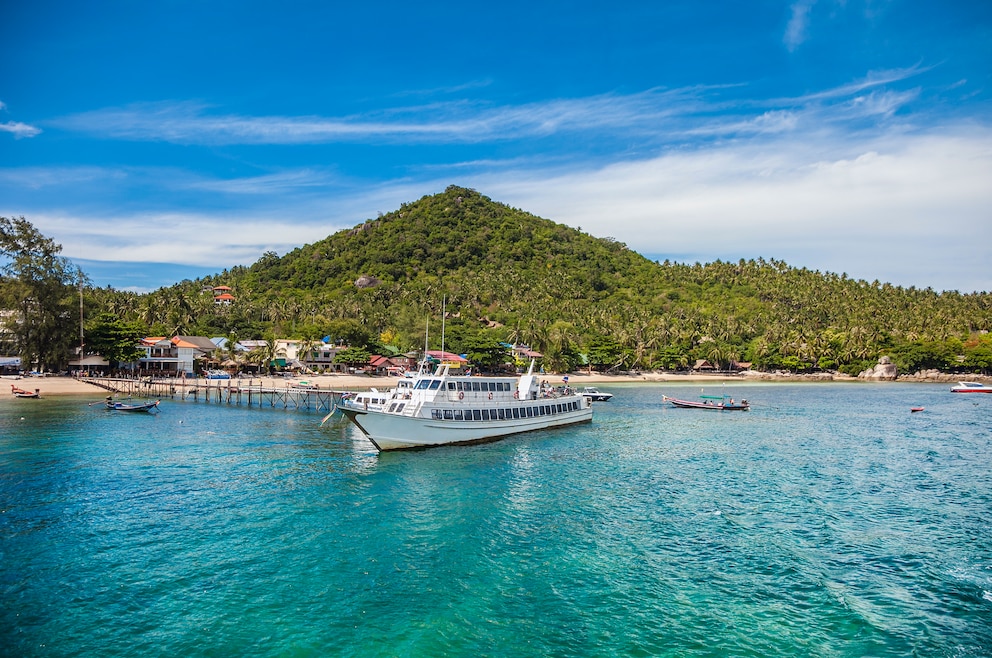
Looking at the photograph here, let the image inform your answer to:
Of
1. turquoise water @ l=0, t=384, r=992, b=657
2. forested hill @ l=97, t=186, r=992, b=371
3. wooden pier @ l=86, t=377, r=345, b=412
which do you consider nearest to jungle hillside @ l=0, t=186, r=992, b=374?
forested hill @ l=97, t=186, r=992, b=371

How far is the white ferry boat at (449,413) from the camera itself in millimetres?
42531

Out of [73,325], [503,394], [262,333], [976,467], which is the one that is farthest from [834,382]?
[73,325]

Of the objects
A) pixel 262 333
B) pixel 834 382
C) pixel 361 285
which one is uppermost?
pixel 361 285

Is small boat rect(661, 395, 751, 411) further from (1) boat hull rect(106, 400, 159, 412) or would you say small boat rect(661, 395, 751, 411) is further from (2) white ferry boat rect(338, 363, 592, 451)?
(1) boat hull rect(106, 400, 159, 412)

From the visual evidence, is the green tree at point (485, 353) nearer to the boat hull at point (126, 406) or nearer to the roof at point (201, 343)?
the roof at point (201, 343)

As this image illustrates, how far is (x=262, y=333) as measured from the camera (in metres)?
140

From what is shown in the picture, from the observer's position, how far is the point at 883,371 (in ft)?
497

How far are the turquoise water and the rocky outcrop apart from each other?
119974mm

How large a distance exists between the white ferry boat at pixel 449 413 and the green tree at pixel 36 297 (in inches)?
2902

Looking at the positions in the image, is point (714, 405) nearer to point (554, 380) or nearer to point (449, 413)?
point (449, 413)

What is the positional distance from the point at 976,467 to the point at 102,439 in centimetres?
6438

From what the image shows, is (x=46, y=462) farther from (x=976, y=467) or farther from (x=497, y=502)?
(x=976, y=467)

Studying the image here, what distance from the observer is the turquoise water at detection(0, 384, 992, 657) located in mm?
17812

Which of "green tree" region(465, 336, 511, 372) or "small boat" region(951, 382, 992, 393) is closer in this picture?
"small boat" region(951, 382, 992, 393)
